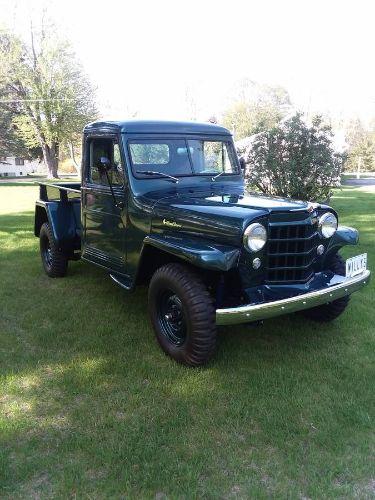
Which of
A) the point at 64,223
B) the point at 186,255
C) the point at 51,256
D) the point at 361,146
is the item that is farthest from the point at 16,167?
the point at 186,255

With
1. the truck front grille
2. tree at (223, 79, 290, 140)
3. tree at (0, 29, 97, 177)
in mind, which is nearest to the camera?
the truck front grille

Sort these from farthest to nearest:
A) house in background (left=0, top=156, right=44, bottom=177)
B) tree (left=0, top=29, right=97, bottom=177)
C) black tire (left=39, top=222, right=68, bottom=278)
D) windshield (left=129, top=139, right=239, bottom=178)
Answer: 1. house in background (left=0, top=156, right=44, bottom=177)
2. tree (left=0, top=29, right=97, bottom=177)
3. black tire (left=39, top=222, right=68, bottom=278)
4. windshield (left=129, top=139, right=239, bottom=178)

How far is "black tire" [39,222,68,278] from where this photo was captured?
19.2ft

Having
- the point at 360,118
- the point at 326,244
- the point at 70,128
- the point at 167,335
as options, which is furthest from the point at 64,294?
the point at 360,118

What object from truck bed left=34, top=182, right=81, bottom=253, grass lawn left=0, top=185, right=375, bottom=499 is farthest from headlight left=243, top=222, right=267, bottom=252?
truck bed left=34, top=182, right=81, bottom=253

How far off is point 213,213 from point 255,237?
0.39 meters

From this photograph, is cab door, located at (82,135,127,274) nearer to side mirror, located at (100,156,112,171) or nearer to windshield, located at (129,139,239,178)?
side mirror, located at (100,156,112,171)

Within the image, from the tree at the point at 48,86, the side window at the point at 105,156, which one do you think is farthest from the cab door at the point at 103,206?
the tree at the point at 48,86

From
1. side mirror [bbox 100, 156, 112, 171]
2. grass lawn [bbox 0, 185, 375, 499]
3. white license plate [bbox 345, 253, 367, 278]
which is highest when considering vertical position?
side mirror [bbox 100, 156, 112, 171]

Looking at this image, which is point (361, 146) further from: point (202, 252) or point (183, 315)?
point (202, 252)

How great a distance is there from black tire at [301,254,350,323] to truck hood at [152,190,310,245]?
73 centimetres

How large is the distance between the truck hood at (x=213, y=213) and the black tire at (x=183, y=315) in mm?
353

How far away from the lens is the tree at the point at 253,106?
145 ft

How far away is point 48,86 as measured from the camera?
1202 inches
